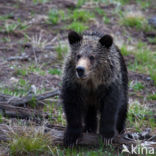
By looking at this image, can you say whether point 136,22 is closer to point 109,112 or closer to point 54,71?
point 54,71

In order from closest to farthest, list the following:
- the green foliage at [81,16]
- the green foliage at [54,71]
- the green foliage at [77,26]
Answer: the green foliage at [54,71] < the green foliage at [77,26] < the green foliage at [81,16]

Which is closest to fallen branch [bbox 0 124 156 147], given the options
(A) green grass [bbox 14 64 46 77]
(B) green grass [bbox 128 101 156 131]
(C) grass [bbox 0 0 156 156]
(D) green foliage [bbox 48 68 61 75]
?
(C) grass [bbox 0 0 156 156]

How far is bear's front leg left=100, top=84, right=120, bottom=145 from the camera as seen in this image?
5.15 meters

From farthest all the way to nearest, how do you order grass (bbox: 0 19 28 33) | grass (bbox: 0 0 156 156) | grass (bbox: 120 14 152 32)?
grass (bbox: 120 14 152 32), grass (bbox: 0 19 28 33), grass (bbox: 0 0 156 156)

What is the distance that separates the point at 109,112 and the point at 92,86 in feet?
1.51

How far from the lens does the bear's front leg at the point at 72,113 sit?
5203 mm

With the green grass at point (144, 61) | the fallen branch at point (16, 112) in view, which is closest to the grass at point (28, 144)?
the fallen branch at point (16, 112)

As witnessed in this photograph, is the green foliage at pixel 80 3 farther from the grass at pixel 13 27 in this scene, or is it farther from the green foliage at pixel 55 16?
the grass at pixel 13 27

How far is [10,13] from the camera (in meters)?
11.6

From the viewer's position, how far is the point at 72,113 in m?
5.20

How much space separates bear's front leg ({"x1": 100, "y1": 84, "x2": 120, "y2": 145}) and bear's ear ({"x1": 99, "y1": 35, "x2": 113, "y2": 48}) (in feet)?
1.95

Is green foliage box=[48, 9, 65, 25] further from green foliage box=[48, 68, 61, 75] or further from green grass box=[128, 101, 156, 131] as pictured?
green grass box=[128, 101, 156, 131]

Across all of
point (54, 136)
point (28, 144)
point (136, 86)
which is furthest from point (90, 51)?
point (136, 86)

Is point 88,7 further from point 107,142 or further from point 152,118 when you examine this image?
Answer: point 107,142
